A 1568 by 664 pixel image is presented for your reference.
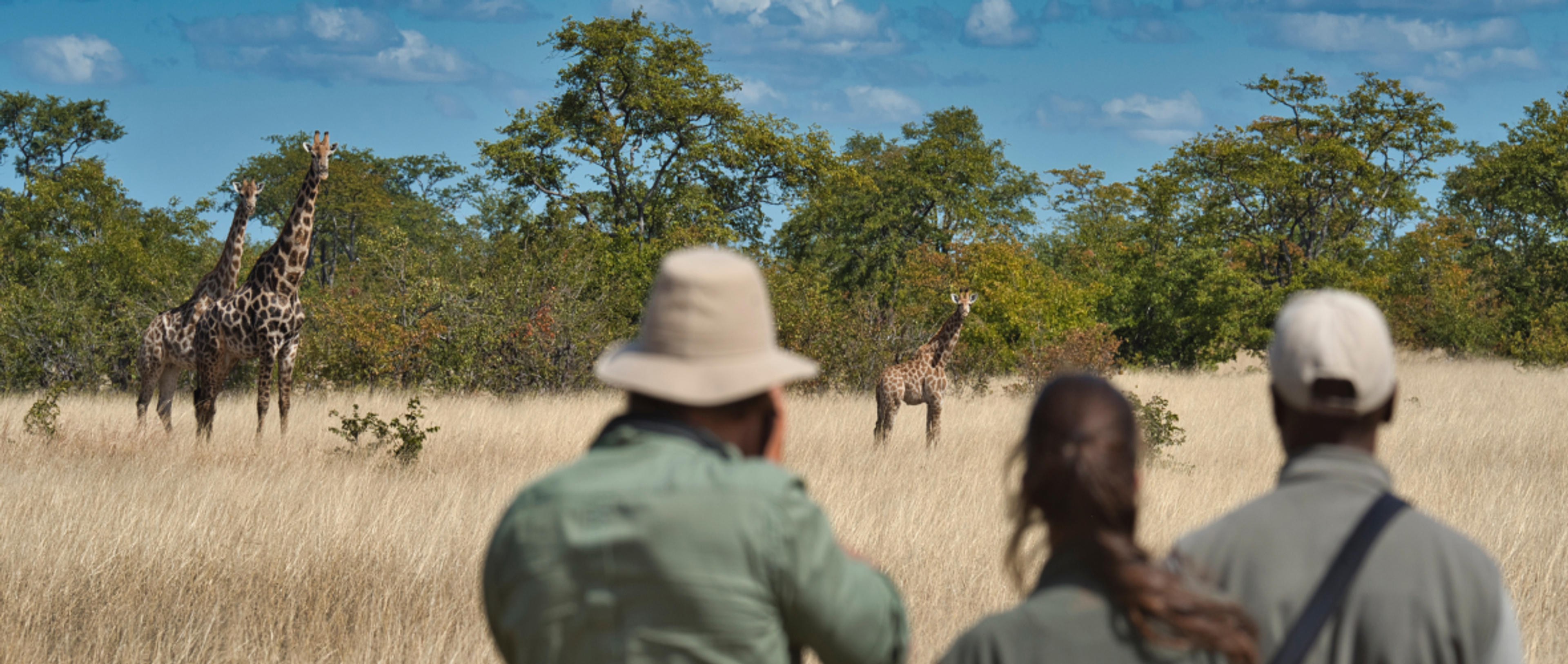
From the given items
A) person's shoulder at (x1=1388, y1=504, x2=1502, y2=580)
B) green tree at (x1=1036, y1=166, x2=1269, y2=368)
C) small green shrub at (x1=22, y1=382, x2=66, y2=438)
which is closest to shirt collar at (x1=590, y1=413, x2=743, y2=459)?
person's shoulder at (x1=1388, y1=504, x2=1502, y2=580)

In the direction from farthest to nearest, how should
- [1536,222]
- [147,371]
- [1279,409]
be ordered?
[1536,222] < [147,371] < [1279,409]

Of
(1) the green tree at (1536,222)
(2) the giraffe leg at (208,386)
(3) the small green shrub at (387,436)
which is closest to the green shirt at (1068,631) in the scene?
(3) the small green shrub at (387,436)

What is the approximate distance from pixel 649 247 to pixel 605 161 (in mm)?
3288

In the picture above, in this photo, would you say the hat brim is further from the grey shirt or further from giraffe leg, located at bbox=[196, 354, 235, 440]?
giraffe leg, located at bbox=[196, 354, 235, 440]

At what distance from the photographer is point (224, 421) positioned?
12.5 meters

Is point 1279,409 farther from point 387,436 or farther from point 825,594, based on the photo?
point 387,436

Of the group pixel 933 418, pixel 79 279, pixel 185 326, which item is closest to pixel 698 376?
pixel 933 418

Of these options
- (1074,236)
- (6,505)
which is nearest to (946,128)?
(1074,236)

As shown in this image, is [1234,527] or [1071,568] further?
[1234,527]

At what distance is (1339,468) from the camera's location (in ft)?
6.43

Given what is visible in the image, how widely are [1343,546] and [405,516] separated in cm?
627

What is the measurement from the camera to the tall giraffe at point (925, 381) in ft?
38.2

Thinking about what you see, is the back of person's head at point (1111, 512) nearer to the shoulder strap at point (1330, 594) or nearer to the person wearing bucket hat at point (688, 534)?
the shoulder strap at point (1330, 594)

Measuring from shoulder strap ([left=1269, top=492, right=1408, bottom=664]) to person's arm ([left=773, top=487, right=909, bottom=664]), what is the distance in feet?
2.08
